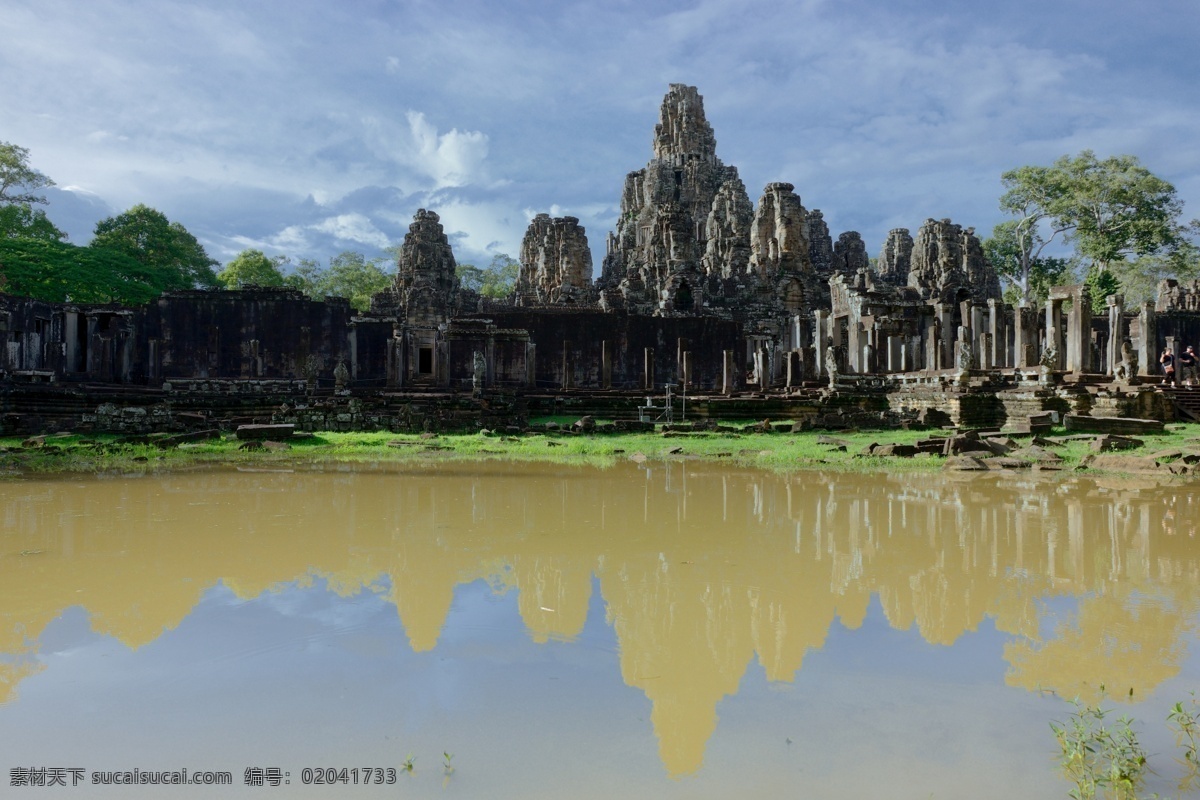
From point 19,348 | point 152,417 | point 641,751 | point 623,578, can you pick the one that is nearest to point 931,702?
point 641,751

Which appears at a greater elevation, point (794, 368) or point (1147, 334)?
point (1147, 334)

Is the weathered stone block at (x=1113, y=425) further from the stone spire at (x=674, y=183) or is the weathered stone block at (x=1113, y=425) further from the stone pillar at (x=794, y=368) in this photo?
the stone spire at (x=674, y=183)

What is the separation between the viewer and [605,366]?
91.0 ft

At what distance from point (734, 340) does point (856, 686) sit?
27.4 meters

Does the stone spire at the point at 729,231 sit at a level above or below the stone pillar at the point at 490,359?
above

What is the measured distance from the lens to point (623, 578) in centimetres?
551

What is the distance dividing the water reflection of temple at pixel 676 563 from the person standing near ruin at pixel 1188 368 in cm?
1686

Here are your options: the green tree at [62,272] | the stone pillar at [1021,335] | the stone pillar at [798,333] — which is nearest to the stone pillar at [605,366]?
the stone pillar at [798,333]

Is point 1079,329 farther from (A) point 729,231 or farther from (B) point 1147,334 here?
(A) point 729,231

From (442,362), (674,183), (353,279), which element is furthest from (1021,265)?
(353,279)

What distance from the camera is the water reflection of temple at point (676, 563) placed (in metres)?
4.09

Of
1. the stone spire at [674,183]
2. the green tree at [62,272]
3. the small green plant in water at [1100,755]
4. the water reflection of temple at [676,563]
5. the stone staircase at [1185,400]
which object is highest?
the stone spire at [674,183]

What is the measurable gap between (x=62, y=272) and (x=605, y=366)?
24383mm

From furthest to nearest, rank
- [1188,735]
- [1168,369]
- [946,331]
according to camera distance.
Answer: [946,331] → [1168,369] → [1188,735]
